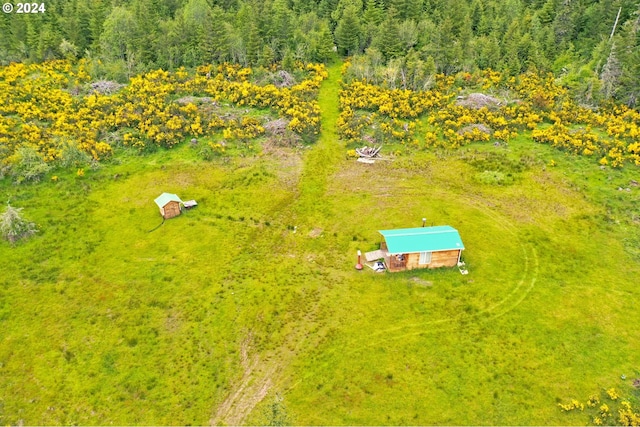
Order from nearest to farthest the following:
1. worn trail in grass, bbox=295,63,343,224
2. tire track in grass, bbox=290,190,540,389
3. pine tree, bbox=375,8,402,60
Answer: tire track in grass, bbox=290,190,540,389 → worn trail in grass, bbox=295,63,343,224 → pine tree, bbox=375,8,402,60

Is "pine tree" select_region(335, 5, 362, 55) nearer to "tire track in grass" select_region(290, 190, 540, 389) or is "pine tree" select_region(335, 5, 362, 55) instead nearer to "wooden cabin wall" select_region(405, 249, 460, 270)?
"wooden cabin wall" select_region(405, 249, 460, 270)

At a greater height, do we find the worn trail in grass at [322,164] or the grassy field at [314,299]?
the worn trail in grass at [322,164]

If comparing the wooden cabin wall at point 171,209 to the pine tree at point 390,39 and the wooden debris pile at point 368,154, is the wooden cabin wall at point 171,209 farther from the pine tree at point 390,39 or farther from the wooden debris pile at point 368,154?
the pine tree at point 390,39

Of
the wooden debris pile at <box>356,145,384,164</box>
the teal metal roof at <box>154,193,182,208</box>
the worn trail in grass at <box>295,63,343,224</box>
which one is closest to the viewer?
the teal metal roof at <box>154,193,182,208</box>

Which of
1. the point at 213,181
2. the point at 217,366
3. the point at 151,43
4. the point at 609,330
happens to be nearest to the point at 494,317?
the point at 609,330
